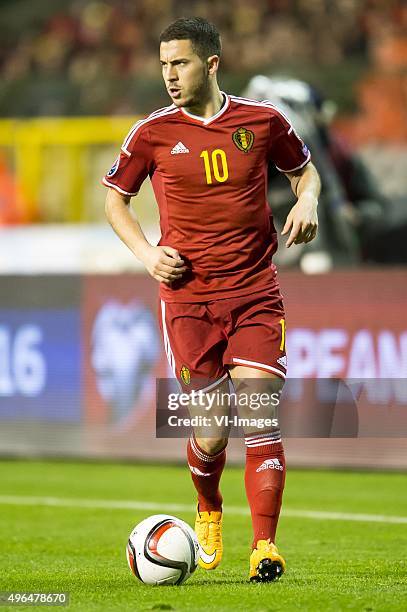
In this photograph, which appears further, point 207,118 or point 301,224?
point 207,118

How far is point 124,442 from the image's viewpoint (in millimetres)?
12461

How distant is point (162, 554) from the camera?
18.3 feet

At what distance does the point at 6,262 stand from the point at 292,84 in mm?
4563

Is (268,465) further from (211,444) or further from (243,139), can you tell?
(243,139)

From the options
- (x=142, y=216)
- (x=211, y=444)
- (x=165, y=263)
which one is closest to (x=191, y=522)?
(x=211, y=444)

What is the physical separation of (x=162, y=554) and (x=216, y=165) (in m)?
1.62

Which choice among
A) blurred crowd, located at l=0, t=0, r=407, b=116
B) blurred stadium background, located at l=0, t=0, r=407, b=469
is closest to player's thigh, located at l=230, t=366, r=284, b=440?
blurred stadium background, located at l=0, t=0, r=407, b=469

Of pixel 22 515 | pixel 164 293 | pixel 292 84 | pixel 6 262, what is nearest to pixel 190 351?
pixel 164 293

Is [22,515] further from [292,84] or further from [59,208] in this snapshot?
[59,208]

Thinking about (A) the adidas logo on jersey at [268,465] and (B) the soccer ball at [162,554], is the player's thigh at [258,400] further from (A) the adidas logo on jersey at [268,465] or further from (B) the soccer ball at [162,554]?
(B) the soccer ball at [162,554]

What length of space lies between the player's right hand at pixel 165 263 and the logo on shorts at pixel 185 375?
0.40 m

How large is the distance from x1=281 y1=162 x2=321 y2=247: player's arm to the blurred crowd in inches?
471

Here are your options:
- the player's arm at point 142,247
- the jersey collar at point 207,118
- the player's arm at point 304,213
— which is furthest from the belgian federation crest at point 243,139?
the player's arm at point 142,247

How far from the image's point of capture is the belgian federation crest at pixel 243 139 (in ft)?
19.0
